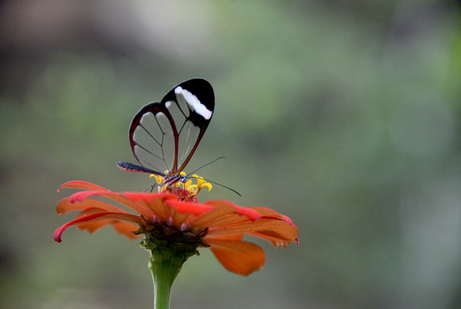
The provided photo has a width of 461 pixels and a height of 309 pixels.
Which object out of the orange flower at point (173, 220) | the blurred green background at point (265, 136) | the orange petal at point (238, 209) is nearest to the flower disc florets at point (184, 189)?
the orange flower at point (173, 220)

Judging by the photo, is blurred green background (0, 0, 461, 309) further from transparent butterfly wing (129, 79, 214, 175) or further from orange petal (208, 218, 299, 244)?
orange petal (208, 218, 299, 244)

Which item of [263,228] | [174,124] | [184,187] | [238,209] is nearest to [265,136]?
[174,124]

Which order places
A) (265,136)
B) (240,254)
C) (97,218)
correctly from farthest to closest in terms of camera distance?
1. (265,136)
2. (240,254)
3. (97,218)

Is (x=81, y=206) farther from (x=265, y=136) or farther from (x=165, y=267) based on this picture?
(x=265, y=136)

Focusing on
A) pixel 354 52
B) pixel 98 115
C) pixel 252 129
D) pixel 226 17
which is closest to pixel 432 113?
pixel 354 52

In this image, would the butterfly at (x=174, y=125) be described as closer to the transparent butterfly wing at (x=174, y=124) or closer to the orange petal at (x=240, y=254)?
the transparent butterfly wing at (x=174, y=124)

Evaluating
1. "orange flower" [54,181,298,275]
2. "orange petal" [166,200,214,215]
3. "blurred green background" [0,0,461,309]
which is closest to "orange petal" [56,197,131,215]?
"orange flower" [54,181,298,275]
